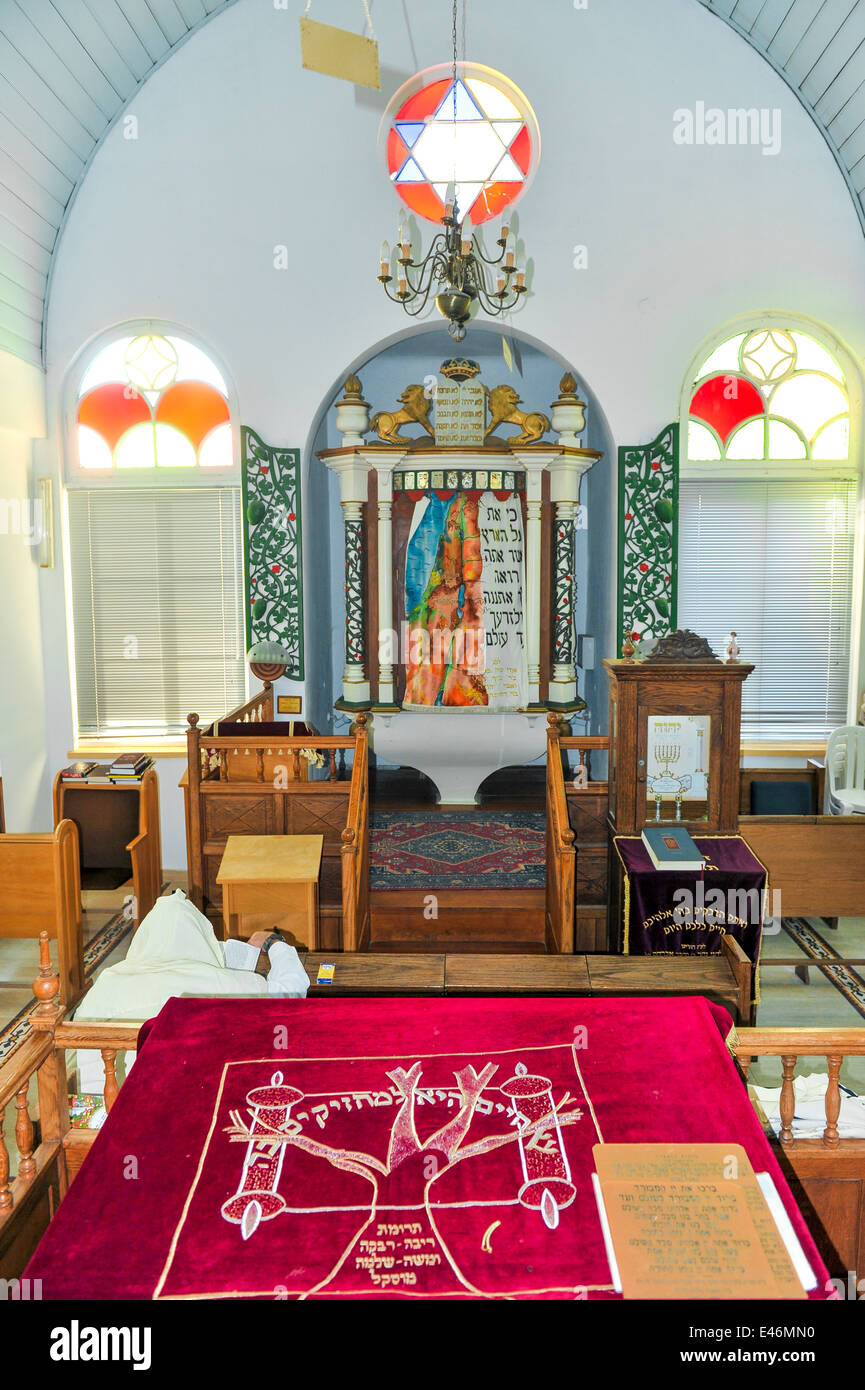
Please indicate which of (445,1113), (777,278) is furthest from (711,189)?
(445,1113)

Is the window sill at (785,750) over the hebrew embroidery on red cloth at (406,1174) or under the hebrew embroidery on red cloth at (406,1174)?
over

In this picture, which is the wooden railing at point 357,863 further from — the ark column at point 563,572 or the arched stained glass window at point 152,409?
the arched stained glass window at point 152,409

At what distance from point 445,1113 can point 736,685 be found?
342 centimetres

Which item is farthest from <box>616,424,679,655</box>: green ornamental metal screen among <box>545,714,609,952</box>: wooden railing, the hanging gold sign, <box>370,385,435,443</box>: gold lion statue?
the hanging gold sign

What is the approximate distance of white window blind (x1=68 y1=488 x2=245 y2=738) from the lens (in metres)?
7.86

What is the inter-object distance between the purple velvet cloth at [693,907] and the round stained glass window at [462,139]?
5.22m

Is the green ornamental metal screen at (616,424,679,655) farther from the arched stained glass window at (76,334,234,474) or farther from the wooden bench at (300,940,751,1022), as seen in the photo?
the wooden bench at (300,940,751,1022)

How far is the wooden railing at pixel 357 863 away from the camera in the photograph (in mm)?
5062

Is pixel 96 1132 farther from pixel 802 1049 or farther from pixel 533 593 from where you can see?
pixel 533 593

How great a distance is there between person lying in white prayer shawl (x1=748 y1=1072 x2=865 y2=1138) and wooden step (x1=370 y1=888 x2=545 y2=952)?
6.62ft

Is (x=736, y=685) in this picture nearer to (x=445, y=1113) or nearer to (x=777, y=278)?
(x=445, y=1113)

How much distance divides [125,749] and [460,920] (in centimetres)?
353

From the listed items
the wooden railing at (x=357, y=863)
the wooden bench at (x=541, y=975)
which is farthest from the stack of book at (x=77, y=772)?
the wooden bench at (x=541, y=975)

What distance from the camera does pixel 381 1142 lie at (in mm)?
2336
